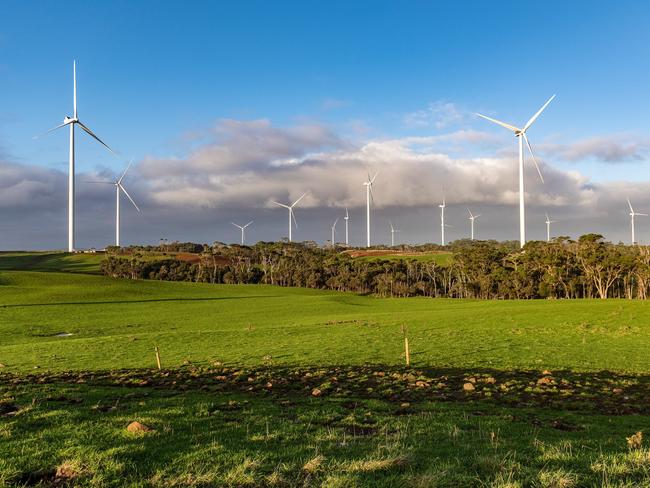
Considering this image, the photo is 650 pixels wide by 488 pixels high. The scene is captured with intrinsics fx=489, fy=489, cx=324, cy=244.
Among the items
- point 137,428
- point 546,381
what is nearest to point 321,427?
point 137,428

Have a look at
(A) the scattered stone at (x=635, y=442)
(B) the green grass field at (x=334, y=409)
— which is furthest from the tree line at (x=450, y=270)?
(A) the scattered stone at (x=635, y=442)

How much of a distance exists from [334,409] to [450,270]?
374ft

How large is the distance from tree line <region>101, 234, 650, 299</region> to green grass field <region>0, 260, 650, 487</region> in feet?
210

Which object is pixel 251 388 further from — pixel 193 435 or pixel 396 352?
pixel 396 352

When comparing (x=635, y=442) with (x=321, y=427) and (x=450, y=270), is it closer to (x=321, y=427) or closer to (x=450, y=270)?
(x=321, y=427)

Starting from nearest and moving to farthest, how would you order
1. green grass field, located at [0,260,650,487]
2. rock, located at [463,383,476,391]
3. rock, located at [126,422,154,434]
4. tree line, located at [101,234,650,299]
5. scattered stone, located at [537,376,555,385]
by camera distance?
Answer: green grass field, located at [0,260,650,487] → rock, located at [126,422,154,434] → rock, located at [463,383,476,391] → scattered stone, located at [537,376,555,385] → tree line, located at [101,234,650,299]

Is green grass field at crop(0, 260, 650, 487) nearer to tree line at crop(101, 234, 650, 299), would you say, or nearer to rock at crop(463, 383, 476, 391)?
rock at crop(463, 383, 476, 391)

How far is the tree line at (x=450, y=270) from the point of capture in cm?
9594

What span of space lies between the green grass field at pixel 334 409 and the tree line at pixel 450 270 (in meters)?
63.9

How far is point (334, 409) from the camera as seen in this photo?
12.9m

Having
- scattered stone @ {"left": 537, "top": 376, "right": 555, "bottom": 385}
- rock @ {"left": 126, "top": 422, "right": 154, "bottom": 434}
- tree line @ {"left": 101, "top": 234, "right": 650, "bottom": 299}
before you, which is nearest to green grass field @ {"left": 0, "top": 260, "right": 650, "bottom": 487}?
scattered stone @ {"left": 537, "top": 376, "right": 555, "bottom": 385}

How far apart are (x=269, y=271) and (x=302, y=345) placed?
117 m

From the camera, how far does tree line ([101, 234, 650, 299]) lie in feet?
315

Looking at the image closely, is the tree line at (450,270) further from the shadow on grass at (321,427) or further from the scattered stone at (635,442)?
the scattered stone at (635,442)
